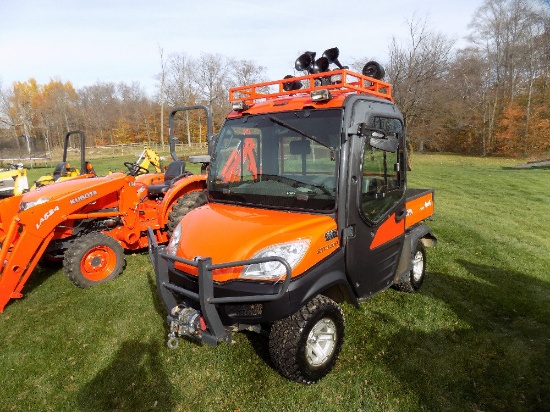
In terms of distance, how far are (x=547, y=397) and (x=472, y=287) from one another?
7.28 ft

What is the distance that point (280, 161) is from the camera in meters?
3.59

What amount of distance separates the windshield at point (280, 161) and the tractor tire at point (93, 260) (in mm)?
2414

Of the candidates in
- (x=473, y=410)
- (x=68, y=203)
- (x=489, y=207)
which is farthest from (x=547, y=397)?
(x=489, y=207)

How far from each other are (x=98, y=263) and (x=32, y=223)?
1.13m

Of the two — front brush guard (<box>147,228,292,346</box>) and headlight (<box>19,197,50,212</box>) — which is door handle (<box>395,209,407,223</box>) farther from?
headlight (<box>19,197,50,212</box>)

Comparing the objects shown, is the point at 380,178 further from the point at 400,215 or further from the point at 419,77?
the point at 419,77

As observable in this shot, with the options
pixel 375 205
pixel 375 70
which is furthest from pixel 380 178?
pixel 375 70

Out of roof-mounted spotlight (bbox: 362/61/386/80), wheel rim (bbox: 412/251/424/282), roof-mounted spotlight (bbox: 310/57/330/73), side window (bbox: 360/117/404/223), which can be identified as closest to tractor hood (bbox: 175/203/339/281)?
side window (bbox: 360/117/404/223)

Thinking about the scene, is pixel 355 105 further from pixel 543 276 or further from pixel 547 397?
pixel 543 276

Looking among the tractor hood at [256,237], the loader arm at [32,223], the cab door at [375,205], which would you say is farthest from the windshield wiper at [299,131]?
the loader arm at [32,223]

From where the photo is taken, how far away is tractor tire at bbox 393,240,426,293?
4.74 meters

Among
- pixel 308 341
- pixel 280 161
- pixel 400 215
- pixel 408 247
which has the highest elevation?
pixel 280 161

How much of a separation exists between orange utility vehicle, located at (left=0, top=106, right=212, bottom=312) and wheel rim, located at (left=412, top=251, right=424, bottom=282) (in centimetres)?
310

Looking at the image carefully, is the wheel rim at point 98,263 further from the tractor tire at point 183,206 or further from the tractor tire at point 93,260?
the tractor tire at point 183,206
